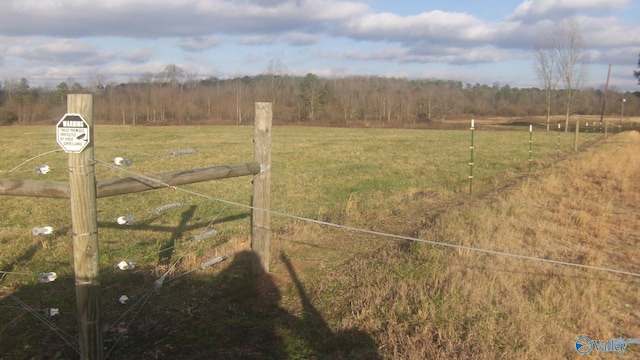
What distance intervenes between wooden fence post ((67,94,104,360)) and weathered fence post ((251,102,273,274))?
79.2 inches

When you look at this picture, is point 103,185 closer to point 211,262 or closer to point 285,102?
point 211,262

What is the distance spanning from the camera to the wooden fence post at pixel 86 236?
2.89 metres

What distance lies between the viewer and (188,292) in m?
4.70

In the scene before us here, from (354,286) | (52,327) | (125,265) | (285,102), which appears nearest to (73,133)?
(125,265)

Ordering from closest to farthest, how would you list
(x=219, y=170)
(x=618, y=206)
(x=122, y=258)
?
(x=219, y=170)
(x=122, y=258)
(x=618, y=206)

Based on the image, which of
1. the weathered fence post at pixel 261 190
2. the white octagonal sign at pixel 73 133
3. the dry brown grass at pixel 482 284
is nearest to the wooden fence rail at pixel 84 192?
the white octagonal sign at pixel 73 133

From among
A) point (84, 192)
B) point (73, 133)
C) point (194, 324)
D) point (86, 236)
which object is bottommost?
point (194, 324)

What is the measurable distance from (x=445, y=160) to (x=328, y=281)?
14.7m

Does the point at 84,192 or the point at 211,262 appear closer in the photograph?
the point at 84,192

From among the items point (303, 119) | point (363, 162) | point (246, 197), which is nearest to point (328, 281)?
point (246, 197)

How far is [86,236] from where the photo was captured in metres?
3.01

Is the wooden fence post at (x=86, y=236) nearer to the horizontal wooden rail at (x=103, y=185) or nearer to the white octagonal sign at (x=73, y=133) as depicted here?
the white octagonal sign at (x=73, y=133)

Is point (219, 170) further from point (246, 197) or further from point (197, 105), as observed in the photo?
point (197, 105)

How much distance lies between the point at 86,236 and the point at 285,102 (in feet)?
278
